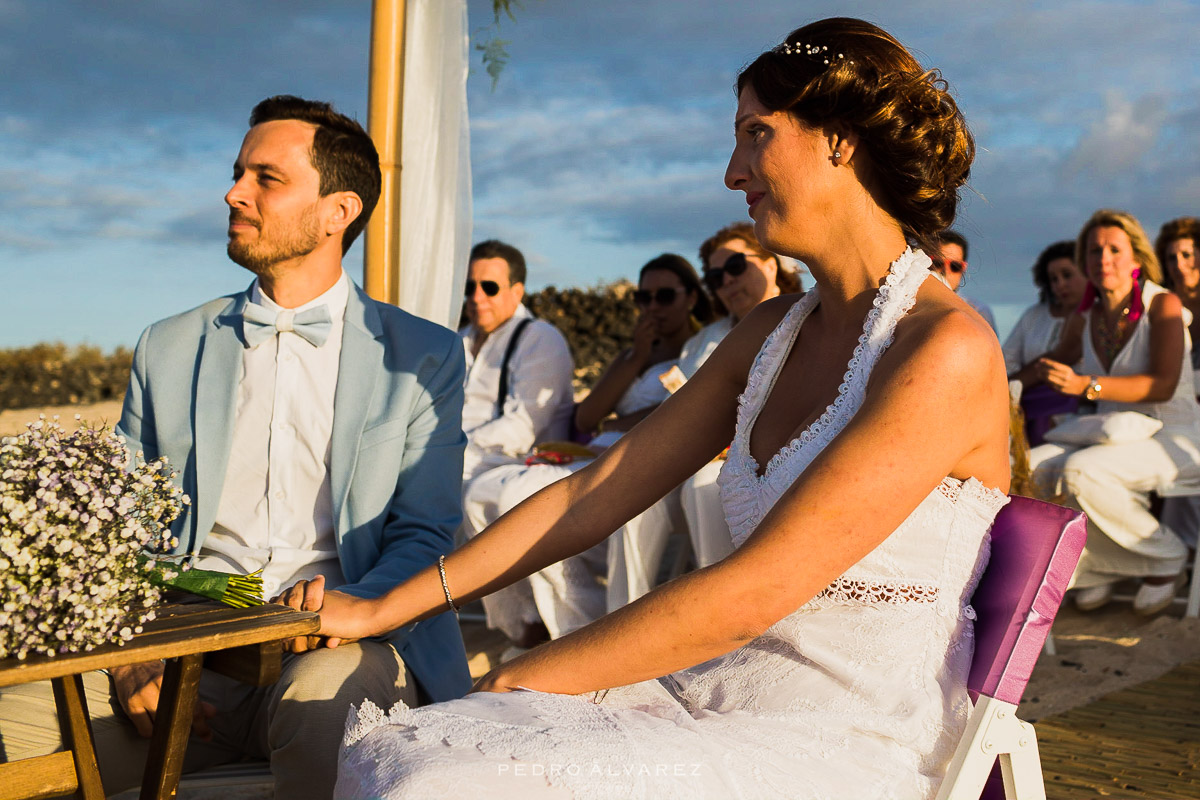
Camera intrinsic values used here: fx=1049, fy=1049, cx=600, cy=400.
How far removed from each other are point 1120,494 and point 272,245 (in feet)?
16.4

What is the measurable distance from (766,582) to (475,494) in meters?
4.31

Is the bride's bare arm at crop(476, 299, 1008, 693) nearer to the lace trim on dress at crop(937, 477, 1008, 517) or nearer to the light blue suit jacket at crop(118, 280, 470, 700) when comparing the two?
the lace trim on dress at crop(937, 477, 1008, 517)

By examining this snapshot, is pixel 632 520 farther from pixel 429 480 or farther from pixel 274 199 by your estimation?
pixel 274 199

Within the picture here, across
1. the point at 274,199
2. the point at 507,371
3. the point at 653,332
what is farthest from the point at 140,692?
the point at 653,332

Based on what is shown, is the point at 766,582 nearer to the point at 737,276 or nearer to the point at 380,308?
the point at 380,308

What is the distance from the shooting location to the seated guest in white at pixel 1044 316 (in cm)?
779

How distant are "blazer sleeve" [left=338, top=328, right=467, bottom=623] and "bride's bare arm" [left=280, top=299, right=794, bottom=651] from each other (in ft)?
1.52

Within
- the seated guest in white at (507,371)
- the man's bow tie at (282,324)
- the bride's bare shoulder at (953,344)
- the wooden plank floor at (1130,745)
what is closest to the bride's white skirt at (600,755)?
the bride's bare shoulder at (953,344)

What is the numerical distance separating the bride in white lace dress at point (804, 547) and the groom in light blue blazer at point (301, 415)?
618 mm

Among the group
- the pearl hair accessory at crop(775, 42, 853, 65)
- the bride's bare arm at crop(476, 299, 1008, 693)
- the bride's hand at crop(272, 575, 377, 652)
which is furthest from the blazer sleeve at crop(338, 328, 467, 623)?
the pearl hair accessory at crop(775, 42, 853, 65)

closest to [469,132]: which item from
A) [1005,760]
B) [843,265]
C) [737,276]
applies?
[737,276]

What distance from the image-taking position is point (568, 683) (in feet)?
5.77

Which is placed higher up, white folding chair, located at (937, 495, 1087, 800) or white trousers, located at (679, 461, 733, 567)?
white folding chair, located at (937, 495, 1087, 800)

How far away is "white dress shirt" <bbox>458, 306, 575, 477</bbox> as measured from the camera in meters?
6.54
